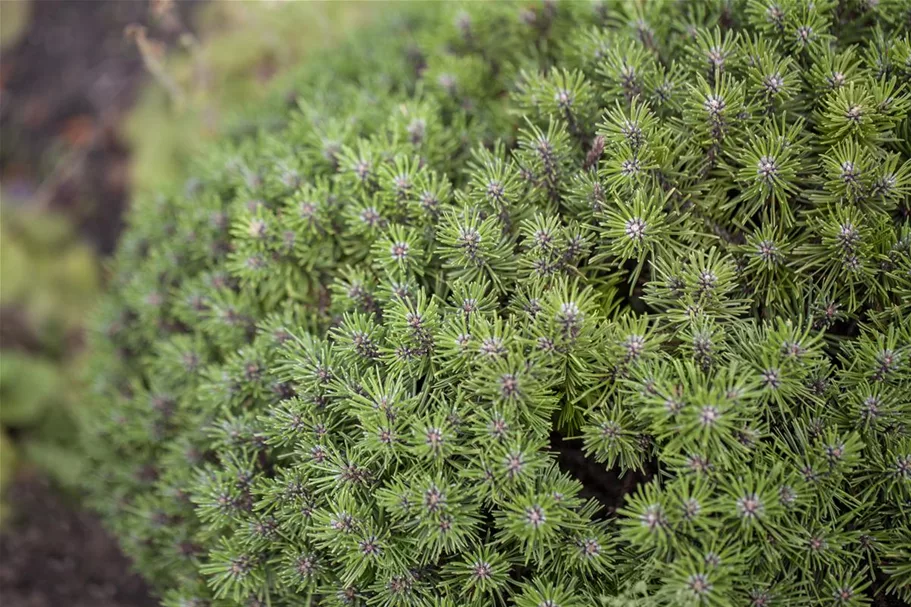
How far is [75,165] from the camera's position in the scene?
4.31 metres

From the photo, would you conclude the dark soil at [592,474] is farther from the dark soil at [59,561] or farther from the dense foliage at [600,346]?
the dark soil at [59,561]

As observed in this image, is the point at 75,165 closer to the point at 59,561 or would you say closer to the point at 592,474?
the point at 59,561

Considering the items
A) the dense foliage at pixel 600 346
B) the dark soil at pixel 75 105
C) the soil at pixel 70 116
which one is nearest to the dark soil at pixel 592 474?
the dense foliage at pixel 600 346

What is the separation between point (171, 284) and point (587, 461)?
54.1 inches

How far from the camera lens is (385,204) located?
1.79 m

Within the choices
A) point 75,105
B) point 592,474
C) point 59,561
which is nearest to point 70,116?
point 75,105

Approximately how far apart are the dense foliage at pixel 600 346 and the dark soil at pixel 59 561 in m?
1.02

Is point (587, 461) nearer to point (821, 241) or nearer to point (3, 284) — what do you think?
point (821, 241)

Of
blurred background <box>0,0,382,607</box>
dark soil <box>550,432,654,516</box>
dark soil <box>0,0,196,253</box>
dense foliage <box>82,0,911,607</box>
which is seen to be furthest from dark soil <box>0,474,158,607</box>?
dark soil <box>550,432,654,516</box>

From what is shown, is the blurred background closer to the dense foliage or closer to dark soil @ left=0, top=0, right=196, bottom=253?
dark soil @ left=0, top=0, right=196, bottom=253

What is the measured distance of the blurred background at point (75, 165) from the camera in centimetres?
292

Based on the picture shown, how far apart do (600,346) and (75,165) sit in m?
3.92

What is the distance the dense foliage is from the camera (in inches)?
55.0

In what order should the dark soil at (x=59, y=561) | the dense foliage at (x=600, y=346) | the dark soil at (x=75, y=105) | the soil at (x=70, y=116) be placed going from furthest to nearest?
the dark soil at (x=75, y=105) < the soil at (x=70, y=116) < the dark soil at (x=59, y=561) < the dense foliage at (x=600, y=346)
